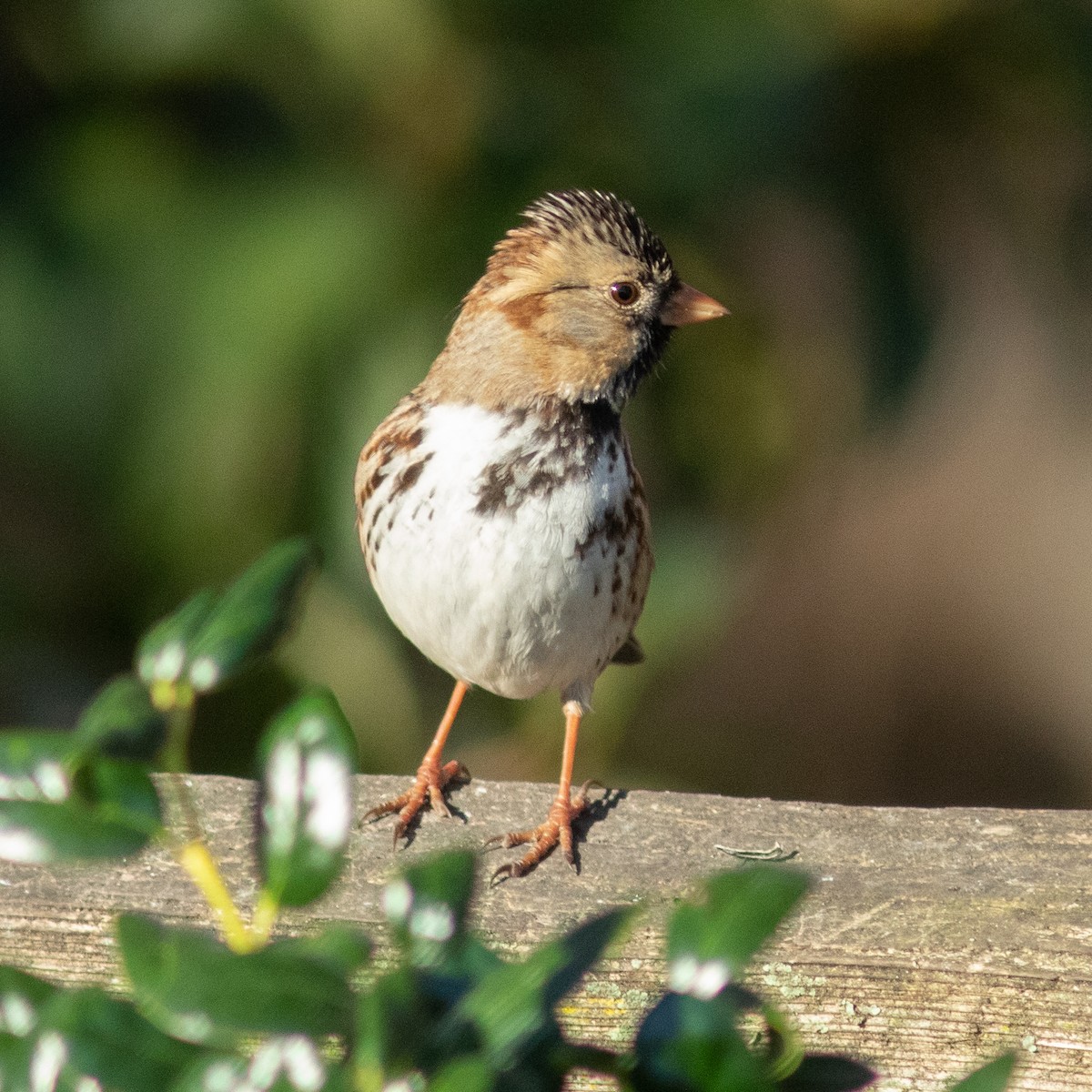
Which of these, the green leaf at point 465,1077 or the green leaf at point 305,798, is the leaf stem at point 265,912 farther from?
the green leaf at point 465,1077

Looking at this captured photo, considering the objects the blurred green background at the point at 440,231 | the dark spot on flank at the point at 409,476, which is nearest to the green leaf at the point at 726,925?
the dark spot on flank at the point at 409,476

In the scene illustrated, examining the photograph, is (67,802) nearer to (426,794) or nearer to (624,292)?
(426,794)

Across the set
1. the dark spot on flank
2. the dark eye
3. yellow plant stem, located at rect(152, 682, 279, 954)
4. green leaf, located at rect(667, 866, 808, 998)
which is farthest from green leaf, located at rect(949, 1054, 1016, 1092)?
the dark eye

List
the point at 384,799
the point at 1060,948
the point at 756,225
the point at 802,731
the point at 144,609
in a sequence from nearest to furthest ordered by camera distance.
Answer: the point at 1060,948 → the point at 384,799 → the point at 756,225 → the point at 144,609 → the point at 802,731

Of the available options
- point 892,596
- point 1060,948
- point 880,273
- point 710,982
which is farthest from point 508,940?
point 892,596

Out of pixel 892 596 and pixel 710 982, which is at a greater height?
pixel 892 596

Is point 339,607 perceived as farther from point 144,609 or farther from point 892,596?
point 892,596
